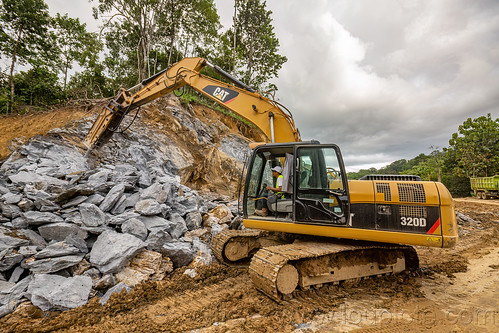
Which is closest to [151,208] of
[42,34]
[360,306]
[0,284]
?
[0,284]

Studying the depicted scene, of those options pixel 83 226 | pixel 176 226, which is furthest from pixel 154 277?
pixel 83 226

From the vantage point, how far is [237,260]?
15.1ft

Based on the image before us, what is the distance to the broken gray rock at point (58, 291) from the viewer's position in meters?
2.91

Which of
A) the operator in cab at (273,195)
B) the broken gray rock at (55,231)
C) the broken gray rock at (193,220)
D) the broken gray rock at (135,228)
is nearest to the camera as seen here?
the broken gray rock at (55,231)

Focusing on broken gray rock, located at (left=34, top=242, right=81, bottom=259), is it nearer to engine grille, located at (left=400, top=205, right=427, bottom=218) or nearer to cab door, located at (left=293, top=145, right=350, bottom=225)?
cab door, located at (left=293, top=145, right=350, bottom=225)

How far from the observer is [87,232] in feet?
13.4

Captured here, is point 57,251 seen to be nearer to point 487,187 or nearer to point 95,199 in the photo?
point 95,199

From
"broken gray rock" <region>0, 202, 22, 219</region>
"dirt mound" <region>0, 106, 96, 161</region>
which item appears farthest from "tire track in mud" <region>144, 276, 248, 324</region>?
"dirt mound" <region>0, 106, 96, 161</region>

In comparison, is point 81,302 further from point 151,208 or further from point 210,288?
point 151,208

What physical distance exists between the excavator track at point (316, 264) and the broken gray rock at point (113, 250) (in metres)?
1.84

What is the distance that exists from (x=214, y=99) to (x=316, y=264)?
3.67 metres

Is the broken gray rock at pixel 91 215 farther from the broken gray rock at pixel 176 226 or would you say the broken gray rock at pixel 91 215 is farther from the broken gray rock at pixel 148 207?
the broken gray rock at pixel 176 226

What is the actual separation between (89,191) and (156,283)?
8.21 feet

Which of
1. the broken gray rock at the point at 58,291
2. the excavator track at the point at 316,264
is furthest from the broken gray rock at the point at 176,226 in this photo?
the excavator track at the point at 316,264
